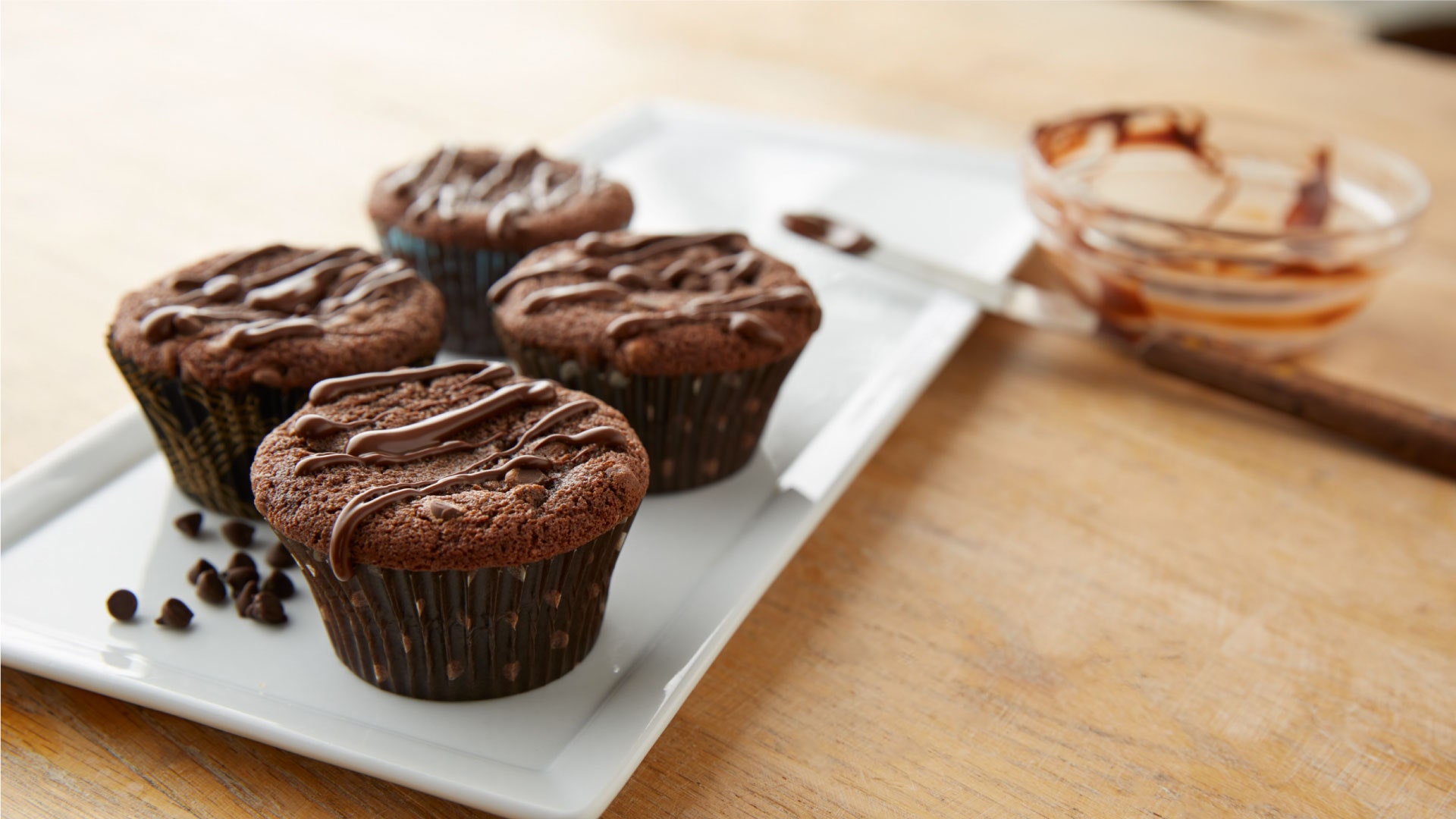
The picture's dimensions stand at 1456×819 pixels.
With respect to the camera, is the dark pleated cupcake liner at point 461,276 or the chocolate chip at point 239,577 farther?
the dark pleated cupcake liner at point 461,276

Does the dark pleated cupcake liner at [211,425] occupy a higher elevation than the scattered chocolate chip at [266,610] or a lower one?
higher

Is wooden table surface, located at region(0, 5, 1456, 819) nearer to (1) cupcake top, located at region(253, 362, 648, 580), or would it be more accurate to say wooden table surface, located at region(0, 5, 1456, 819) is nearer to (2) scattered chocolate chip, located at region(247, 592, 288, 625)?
(2) scattered chocolate chip, located at region(247, 592, 288, 625)

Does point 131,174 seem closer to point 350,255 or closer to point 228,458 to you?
point 350,255

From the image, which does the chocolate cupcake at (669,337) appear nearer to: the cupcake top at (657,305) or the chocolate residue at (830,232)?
the cupcake top at (657,305)

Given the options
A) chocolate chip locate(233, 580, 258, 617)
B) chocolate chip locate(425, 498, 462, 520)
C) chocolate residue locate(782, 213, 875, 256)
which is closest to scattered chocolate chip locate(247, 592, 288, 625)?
chocolate chip locate(233, 580, 258, 617)

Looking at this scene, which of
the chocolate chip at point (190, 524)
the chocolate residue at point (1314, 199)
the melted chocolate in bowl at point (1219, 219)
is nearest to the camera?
the chocolate chip at point (190, 524)

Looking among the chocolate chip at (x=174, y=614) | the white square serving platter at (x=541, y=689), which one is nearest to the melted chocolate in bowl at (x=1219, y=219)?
the white square serving platter at (x=541, y=689)

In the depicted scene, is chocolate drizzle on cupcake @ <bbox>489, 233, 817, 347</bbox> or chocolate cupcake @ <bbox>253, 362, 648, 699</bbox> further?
chocolate drizzle on cupcake @ <bbox>489, 233, 817, 347</bbox>
